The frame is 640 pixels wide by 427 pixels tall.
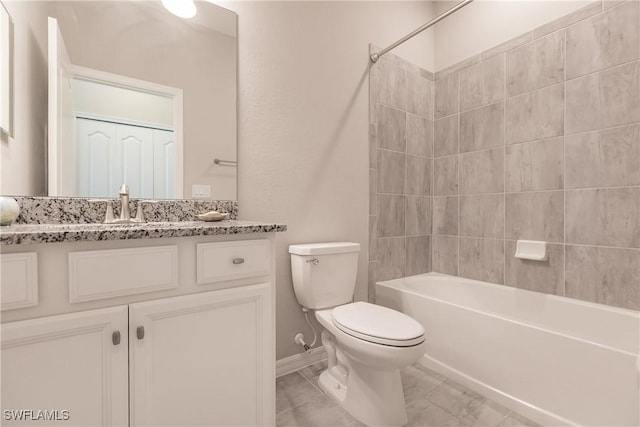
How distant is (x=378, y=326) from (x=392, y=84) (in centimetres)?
172

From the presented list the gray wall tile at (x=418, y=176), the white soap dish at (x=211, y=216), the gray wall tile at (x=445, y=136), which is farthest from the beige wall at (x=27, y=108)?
the gray wall tile at (x=445, y=136)

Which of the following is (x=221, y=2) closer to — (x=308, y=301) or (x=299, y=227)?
(x=299, y=227)

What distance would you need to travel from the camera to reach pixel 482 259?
2.19 metres

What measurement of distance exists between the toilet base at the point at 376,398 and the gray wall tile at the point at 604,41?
75.8 inches

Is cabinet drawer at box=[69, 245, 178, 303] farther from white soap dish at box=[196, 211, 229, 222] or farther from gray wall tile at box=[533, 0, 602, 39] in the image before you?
gray wall tile at box=[533, 0, 602, 39]

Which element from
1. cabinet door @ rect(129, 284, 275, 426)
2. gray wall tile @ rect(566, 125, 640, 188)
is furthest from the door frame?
gray wall tile @ rect(566, 125, 640, 188)

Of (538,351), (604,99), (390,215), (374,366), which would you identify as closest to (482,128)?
(604,99)

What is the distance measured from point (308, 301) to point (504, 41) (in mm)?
2126

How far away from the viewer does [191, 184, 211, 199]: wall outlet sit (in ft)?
4.94

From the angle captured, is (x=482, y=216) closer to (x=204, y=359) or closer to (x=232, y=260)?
(x=232, y=260)

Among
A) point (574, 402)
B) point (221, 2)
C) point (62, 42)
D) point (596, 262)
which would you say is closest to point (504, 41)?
point (596, 262)

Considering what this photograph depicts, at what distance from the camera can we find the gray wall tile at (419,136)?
7.70 ft

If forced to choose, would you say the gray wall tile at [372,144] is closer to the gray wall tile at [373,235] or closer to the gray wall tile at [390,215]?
the gray wall tile at [390,215]

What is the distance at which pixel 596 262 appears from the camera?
1680 mm
